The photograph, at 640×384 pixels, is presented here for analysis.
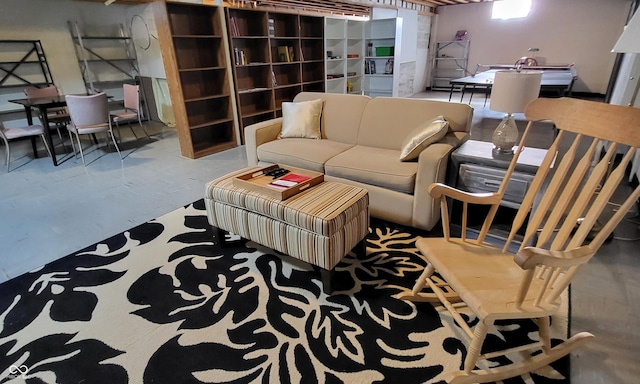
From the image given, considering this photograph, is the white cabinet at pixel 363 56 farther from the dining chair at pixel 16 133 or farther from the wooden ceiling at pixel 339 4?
the dining chair at pixel 16 133

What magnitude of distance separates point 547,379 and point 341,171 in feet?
5.43

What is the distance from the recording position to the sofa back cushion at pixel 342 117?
2980 mm

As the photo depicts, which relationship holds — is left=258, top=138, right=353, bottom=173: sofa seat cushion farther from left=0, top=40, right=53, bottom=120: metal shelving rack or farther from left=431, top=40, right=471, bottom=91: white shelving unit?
left=431, top=40, right=471, bottom=91: white shelving unit

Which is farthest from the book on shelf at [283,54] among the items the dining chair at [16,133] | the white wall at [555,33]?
the white wall at [555,33]

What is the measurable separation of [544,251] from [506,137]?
4.03 ft

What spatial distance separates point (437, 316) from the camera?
161cm

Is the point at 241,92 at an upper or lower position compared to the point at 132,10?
lower

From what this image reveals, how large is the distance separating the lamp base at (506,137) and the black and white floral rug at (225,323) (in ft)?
2.74

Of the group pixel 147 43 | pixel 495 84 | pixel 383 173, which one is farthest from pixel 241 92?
pixel 495 84

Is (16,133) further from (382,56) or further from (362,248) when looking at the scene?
(382,56)

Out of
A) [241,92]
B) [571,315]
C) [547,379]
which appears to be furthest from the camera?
[241,92]

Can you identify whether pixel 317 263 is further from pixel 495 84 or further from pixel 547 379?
pixel 495 84

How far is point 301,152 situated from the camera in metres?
2.73

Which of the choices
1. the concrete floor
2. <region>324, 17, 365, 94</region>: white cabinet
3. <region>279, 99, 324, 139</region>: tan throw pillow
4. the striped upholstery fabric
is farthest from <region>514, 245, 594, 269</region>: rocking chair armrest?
<region>324, 17, 365, 94</region>: white cabinet
